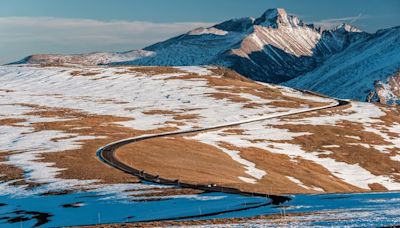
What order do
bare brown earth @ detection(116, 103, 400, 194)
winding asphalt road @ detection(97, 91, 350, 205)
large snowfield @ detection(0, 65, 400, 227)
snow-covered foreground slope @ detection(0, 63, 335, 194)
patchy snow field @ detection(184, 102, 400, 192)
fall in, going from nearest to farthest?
1. large snowfield @ detection(0, 65, 400, 227)
2. winding asphalt road @ detection(97, 91, 350, 205)
3. snow-covered foreground slope @ detection(0, 63, 335, 194)
4. bare brown earth @ detection(116, 103, 400, 194)
5. patchy snow field @ detection(184, 102, 400, 192)

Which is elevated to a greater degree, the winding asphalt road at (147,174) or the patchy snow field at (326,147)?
the winding asphalt road at (147,174)

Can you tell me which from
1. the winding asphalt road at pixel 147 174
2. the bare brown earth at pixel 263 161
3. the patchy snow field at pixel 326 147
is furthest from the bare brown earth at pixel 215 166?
the winding asphalt road at pixel 147 174

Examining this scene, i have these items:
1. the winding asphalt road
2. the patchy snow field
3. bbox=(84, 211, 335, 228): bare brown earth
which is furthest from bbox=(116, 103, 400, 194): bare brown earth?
bbox=(84, 211, 335, 228): bare brown earth

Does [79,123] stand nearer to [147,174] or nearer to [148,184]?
[147,174]

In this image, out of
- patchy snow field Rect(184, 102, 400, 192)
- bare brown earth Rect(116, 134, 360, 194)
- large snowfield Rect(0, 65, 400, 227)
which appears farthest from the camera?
patchy snow field Rect(184, 102, 400, 192)

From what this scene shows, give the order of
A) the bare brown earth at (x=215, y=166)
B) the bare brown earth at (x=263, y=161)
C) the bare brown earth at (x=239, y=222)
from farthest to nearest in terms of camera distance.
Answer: the bare brown earth at (x=263, y=161), the bare brown earth at (x=215, y=166), the bare brown earth at (x=239, y=222)

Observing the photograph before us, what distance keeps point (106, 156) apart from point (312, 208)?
45104 mm

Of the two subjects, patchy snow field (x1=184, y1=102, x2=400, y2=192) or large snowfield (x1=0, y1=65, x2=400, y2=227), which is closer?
large snowfield (x1=0, y1=65, x2=400, y2=227)

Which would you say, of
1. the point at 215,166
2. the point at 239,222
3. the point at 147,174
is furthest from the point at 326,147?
the point at 239,222

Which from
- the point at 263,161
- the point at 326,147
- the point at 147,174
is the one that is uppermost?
the point at 147,174

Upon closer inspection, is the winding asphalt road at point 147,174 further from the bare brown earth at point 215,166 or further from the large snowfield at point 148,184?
the large snowfield at point 148,184

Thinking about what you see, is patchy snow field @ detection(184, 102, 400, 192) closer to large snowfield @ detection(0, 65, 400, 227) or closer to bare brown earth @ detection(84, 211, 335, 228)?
large snowfield @ detection(0, 65, 400, 227)

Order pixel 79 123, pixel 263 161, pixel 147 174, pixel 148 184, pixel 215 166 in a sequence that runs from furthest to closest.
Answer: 1. pixel 79 123
2. pixel 263 161
3. pixel 215 166
4. pixel 147 174
5. pixel 148 184

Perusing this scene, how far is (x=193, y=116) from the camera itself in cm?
16412
